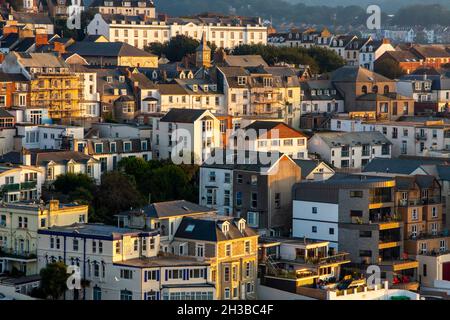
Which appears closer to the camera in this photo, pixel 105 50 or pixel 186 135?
pixel 186 135

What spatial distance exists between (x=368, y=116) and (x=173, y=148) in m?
12.5

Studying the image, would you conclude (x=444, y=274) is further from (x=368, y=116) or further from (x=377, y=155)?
(x=368, y=116)

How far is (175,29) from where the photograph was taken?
3137 inches

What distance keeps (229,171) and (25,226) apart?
302 inches

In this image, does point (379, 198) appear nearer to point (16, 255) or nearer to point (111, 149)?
point (16, 255)

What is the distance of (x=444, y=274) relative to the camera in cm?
4125

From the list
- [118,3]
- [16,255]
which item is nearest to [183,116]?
[16,255]

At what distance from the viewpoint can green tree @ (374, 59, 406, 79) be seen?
7500 centimetres

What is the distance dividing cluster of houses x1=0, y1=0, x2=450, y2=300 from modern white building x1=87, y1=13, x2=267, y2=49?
7.05 meters

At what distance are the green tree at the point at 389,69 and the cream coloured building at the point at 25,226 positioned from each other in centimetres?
3797

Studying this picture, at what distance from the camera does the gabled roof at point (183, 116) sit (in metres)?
48.9

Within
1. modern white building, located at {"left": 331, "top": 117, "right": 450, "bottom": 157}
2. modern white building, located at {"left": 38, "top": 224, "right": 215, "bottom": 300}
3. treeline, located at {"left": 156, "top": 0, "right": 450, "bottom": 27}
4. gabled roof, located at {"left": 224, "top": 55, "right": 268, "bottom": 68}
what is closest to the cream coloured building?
modern white building, located at {"left": 38, "top": 224, "right": 215, "bottom": 300}

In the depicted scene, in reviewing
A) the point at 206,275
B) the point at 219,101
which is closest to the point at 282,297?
the point at 206,275

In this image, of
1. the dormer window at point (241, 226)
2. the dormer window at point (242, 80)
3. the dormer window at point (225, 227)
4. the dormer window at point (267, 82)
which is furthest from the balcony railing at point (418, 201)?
the dormer window at point (267, 82)
